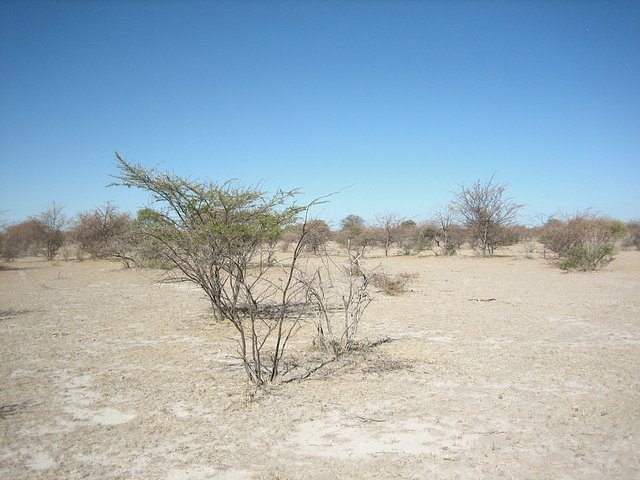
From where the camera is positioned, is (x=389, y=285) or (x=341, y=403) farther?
(x=389, y=285)

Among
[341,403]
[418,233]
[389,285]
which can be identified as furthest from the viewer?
[418,233]

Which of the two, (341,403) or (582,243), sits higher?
(582,243)

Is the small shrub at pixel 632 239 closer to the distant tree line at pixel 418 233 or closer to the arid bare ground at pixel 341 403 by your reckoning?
the distant tree line at pixel 418 233

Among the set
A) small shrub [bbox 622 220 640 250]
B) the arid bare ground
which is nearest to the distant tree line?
small shrub [bbox 622 220 640 250]

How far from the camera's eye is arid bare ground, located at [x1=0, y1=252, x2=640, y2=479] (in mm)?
3654

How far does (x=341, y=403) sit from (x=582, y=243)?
2041 centimetres

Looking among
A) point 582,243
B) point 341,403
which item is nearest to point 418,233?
point 582,243

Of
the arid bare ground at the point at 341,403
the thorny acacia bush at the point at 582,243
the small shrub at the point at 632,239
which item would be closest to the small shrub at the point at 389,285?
the arid bare ground at the point at 341,403

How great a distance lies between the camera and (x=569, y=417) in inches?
173

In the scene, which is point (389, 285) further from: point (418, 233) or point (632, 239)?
point (632, 239)

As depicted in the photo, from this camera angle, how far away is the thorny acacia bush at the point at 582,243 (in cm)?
1855

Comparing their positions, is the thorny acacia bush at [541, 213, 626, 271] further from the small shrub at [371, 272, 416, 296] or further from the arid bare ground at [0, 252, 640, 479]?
the arid bare ground at [0, 252, 640, 479]

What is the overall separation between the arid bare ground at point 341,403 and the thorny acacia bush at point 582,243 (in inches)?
383

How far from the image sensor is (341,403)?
4891mm
